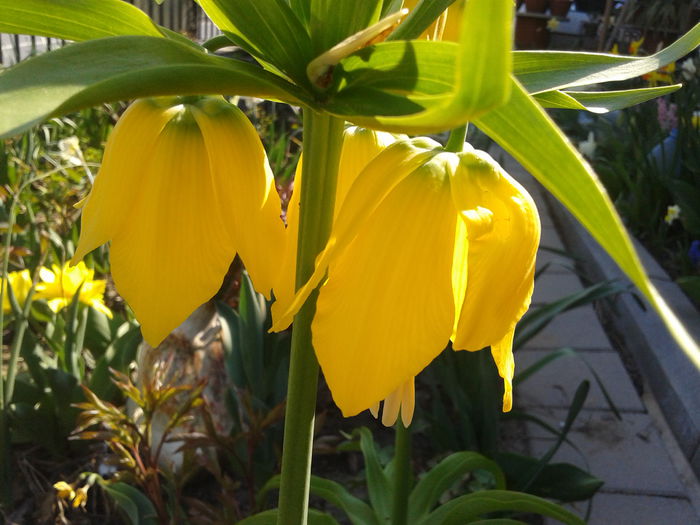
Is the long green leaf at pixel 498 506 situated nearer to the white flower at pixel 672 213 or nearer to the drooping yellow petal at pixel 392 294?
the drooping yellow petal at pixel 392 294

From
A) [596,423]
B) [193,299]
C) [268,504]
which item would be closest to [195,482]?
[268,504]

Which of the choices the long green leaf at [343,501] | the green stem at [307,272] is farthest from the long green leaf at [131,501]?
the green stem at [307,272]

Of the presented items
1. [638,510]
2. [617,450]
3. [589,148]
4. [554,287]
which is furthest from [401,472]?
[589,148]

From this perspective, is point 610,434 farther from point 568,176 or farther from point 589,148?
point 589,148

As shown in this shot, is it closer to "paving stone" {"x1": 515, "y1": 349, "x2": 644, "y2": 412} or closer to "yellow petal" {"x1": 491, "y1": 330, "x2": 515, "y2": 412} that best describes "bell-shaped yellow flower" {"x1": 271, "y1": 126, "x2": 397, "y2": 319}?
"yellow petal" {"x1": 491, "y1": 330, "x2": 515, "y2": 412}

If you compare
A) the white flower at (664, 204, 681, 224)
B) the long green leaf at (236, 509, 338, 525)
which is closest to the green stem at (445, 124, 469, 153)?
the long green leaf at (236, 509, 338, 525)

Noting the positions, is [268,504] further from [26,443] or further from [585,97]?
[585,97]
